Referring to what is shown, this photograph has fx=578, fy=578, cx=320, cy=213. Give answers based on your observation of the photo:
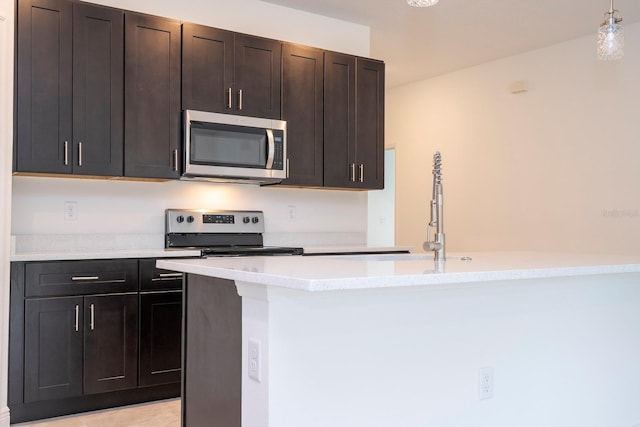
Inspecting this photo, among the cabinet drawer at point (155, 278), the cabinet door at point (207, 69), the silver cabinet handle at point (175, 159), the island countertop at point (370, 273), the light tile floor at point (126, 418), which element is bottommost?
Answer: the light tile floor at point (126, 418)

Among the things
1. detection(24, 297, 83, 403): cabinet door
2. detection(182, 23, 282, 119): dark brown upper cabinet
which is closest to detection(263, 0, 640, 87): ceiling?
detection(182, 23, 282, 119): dark brown upper cabinet

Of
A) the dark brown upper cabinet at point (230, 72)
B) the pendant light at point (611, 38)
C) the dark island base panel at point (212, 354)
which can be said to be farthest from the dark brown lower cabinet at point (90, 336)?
the pendant light at point (611, 38)

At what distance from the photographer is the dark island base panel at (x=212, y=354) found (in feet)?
6.33

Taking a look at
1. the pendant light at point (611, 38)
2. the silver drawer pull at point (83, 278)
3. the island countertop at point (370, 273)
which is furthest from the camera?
the silver drawer pull at point (83, 278)

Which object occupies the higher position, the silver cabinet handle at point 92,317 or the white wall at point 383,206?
the white wall at point 383,206

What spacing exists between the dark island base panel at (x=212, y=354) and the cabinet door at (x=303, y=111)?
2.03 meters

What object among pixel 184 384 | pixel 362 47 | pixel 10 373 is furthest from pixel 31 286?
pixel 362 47

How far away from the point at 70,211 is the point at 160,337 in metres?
1.02

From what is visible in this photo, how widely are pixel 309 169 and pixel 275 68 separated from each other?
0.76m

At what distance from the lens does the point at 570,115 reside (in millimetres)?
5031

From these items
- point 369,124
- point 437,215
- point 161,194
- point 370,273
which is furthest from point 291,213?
point 370,273

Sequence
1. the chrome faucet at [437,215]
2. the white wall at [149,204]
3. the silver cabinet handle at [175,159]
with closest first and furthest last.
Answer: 1. the chrome faucet at [437,215]
2. the white wall at [149,204]
3. the silver cabinet handle at [175,159]

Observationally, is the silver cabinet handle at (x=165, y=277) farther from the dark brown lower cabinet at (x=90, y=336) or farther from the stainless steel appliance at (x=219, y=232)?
the stainless steel appliance at (x=219, y=232)

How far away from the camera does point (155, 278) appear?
→ 3.40 metres
